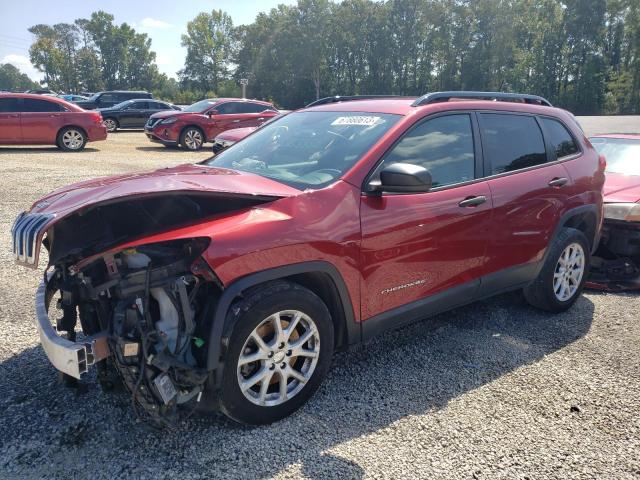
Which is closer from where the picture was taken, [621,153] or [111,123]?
[621,153]

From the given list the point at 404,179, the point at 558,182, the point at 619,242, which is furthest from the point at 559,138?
the point at 404,179

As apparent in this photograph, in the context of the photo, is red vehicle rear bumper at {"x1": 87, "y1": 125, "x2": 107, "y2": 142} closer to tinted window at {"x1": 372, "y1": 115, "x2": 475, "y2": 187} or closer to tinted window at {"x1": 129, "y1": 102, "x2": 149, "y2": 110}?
tinted window at {"x1": 129, "y1": 102, "x2": 149, "y2": 110}

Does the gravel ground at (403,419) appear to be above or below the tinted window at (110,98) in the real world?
below

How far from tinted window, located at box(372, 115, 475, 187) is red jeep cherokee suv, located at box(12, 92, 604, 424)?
0.01 meters

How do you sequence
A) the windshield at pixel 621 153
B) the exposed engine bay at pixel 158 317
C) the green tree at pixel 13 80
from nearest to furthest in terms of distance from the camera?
the exposed engine bay at pixel 158 317
the windshield at pixel 621 153
the green tree at pixel 13 80

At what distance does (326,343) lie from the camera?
9.76 feet

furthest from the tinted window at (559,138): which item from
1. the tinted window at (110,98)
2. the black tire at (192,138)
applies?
the tinted window at (110,98)

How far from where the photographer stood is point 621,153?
6895mm

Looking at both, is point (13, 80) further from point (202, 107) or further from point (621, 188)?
point (621, 188)

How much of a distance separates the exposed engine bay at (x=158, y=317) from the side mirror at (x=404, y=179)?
3.78ft

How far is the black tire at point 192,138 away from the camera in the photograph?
16500 mm

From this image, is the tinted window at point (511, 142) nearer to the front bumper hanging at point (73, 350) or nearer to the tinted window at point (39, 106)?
the front bumper hanging at point (73, 350)

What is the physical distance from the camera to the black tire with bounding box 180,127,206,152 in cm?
1650

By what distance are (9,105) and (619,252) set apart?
14.9m
